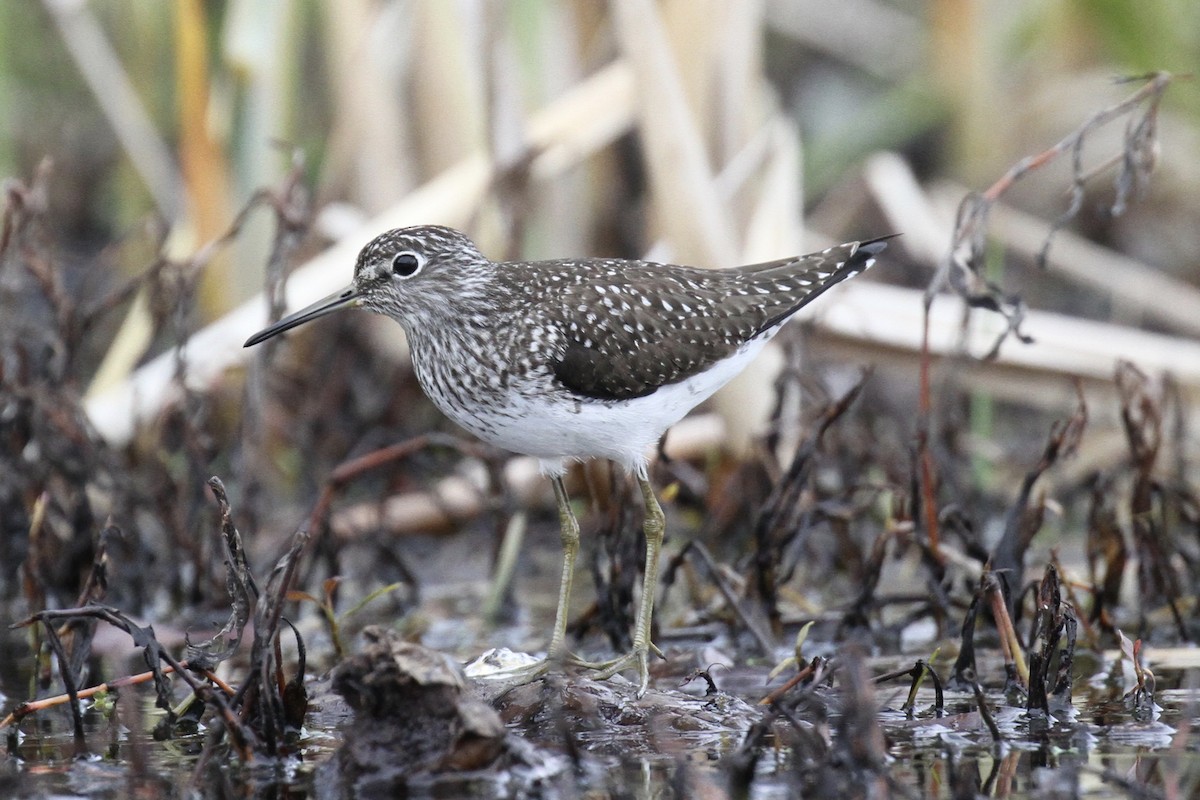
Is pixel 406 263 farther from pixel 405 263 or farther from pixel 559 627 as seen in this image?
pixel 559 627

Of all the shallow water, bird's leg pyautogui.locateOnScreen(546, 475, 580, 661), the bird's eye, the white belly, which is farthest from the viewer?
the bird's eye

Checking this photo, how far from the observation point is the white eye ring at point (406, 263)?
6293 millimetres

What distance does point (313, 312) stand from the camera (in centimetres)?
615

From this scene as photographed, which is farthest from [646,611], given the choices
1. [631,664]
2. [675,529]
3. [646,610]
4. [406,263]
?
[675,529]

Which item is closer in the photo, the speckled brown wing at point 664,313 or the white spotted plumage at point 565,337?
the white spotted plumage at point 565,337

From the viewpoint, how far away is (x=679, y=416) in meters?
6.28

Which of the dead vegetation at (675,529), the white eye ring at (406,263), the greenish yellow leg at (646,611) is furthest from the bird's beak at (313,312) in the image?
the greenish yellow leg at (646,611)

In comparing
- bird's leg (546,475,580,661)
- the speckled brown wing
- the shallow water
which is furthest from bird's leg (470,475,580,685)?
the speckled brown wing

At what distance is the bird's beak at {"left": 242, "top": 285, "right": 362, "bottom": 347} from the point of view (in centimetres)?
605

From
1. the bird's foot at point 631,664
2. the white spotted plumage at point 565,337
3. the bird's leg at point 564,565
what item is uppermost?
the white spotted plumage at point 565,337

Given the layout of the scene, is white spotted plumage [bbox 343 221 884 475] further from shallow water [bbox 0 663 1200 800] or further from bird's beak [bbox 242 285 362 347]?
shallow water [bbox 0 663 1200 800]

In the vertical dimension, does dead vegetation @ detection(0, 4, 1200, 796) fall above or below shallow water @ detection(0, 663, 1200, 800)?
above

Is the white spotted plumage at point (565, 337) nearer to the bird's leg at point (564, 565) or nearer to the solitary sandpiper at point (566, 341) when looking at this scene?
the solitary sandpiper at point (566, 341)

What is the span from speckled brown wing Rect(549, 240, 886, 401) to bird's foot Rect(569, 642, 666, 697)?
1039 mm
